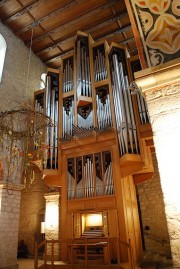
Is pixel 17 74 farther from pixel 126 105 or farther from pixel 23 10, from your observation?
pixel 126 105

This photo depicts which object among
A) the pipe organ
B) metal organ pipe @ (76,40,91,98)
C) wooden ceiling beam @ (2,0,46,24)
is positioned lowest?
the pipe organ

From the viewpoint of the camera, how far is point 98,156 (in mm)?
7363

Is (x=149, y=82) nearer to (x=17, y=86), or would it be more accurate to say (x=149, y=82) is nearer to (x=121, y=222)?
(x=121, y=222)

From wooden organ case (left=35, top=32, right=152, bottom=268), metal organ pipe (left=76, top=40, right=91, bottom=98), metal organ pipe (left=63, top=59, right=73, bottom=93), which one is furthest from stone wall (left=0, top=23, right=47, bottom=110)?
metal organ pipe (left=76, top=40, right=91, bottom=98)

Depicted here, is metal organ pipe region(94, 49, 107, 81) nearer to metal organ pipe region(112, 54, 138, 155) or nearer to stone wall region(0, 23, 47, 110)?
metal organ pipe region(112, 54, 138, 155)

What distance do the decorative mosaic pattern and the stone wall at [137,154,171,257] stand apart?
287 inches

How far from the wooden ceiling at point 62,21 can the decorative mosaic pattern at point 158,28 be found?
23.6ft

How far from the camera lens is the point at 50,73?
9.79m

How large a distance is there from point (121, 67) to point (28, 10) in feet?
15.7

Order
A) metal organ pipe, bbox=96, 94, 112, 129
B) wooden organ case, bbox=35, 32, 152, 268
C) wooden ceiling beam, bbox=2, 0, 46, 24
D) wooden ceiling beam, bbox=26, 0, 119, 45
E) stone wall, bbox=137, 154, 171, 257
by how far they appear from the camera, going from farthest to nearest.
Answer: wooden ceiling beam, bbox=26, 0, 119, 45
wooden ceiling beam, bbox=2, 0, 46, 24
stone wall, bbox=137, 154, 171, 257
metal organ pipe, bbox=96, 94, 112, 129
wooden organ case, bbox=35, 32, 152, 268

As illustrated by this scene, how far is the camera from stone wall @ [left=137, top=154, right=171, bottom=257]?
8.61 metres

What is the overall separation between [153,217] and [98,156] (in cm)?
387

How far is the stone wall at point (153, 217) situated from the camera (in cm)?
861

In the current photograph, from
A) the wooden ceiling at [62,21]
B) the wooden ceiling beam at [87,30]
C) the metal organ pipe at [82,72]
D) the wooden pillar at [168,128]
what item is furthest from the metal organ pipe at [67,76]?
the wooden pillar at [168,128]
